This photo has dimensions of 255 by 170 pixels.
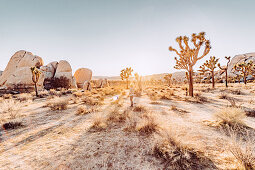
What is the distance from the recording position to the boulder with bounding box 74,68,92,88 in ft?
98.8

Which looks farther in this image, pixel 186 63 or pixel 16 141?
pixel 186 63

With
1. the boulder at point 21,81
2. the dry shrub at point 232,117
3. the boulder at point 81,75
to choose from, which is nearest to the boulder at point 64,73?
the boulder at point 81,75

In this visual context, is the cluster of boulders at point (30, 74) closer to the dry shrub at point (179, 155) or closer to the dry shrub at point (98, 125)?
the dry shrub at point (98, 125)

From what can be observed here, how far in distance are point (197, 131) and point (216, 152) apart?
118cm

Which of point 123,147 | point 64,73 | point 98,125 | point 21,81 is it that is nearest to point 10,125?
point 98,125

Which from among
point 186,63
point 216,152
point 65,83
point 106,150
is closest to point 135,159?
point 106,150

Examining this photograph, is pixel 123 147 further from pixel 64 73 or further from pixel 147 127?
pixel 64 73

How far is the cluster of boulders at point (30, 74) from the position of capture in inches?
786

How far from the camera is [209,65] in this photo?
75.6 feet

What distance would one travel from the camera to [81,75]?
30547 mm

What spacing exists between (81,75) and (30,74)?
11.3 m

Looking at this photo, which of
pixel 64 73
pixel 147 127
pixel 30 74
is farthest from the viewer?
pixel 64 73

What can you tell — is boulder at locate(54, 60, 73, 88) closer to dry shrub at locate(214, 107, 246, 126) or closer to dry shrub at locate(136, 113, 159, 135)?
dry shrub at locate(136, 113, 159, 135)

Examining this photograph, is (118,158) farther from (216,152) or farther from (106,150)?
(216,152)
